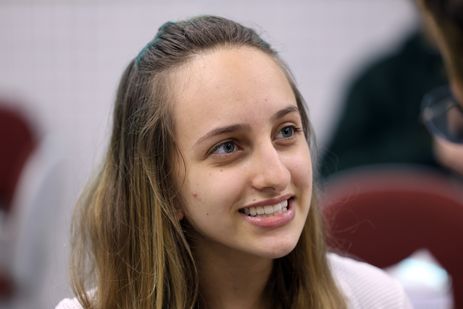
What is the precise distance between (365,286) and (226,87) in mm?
507

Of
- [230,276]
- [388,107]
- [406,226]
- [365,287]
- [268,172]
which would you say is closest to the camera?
[268,172]

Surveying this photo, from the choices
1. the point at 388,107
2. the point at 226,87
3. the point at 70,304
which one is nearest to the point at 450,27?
the point at 226,87

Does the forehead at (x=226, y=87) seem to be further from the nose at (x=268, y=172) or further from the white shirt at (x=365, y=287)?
the white shirt at (x=365, y=287)

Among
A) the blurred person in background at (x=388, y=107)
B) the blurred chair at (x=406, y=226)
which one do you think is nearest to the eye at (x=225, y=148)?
the blurred chair at (x=406, y=226)

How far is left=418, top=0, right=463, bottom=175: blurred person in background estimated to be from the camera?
158 cm

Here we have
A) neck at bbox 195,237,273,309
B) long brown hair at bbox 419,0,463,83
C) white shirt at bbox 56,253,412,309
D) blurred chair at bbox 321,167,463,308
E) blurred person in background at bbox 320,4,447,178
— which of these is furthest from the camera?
blurred person in background at bbox 320,4,447,178

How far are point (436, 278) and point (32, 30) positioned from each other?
8.89ft

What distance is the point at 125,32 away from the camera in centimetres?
390

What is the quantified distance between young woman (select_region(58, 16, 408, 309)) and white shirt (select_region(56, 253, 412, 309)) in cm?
6

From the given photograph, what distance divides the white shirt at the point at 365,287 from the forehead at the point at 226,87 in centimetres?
39

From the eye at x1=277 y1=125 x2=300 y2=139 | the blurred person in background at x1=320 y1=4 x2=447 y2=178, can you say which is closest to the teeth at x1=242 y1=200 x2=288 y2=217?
the eye at x1=277 y1=125 x2=300 y2=139

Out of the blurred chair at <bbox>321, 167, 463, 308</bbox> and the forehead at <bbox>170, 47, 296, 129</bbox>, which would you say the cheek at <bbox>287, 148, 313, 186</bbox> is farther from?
the blurred chair at <bbox>321, 167, 463, 308</bbox>

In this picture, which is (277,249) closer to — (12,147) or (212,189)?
(212,189)

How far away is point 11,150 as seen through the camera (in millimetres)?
3113
